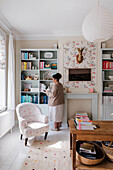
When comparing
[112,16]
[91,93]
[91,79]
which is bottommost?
[91,93]

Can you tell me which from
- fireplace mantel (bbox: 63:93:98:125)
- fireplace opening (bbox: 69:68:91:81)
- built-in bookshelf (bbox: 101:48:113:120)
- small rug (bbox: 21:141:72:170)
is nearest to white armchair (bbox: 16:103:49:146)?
small rug (bbox: 21:141:72:170)

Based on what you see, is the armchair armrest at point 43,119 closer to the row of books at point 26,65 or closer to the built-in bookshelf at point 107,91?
the row of books at point 26,65

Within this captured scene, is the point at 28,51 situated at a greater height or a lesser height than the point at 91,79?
greater

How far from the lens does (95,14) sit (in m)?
1.90

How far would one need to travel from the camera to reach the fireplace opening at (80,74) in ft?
14.4

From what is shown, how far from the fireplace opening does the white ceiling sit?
1092mm

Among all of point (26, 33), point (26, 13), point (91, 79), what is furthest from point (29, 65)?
point (91, 79)

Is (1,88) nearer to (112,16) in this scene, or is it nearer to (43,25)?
(43,25)

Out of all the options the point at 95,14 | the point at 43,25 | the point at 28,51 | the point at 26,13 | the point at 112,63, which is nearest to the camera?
the point at 95,14

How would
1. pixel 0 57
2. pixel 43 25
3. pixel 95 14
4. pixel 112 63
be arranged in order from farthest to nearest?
pixel 112 63, pixel 43 25, pixel 0 57, pixel 95 14

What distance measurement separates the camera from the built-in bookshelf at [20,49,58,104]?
14.7 ft

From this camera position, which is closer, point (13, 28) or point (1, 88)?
point (1, 88)

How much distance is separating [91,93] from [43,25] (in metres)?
2.36

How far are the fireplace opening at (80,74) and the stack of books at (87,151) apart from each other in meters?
2.34
